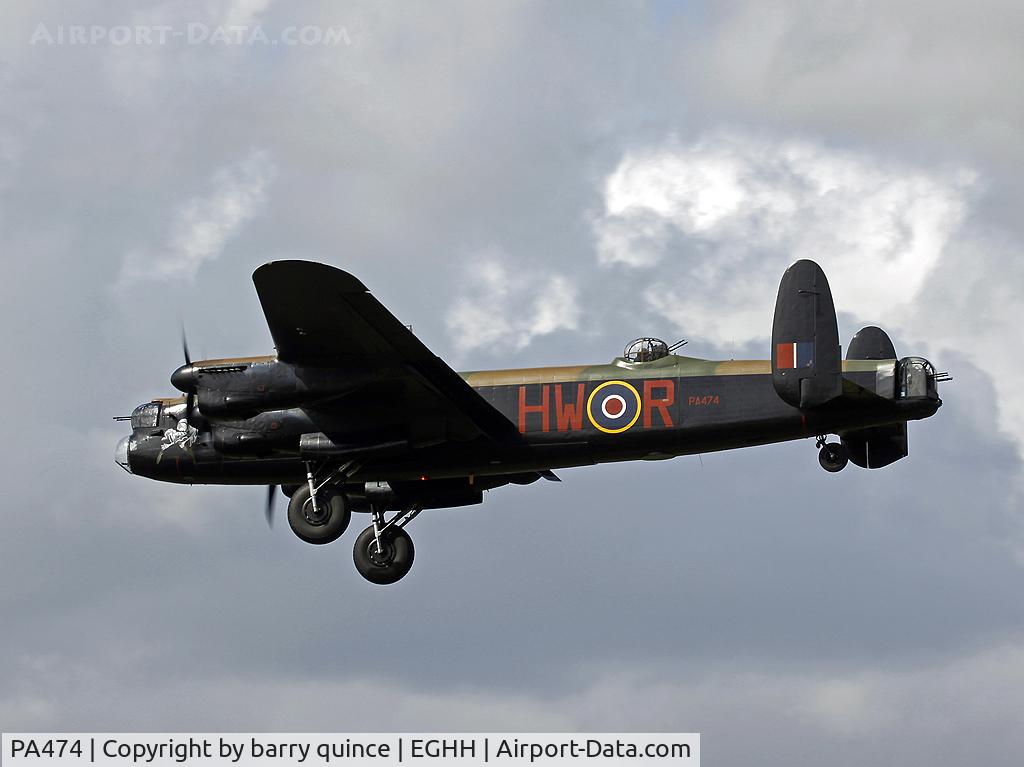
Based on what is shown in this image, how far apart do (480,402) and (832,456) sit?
19.5 feet

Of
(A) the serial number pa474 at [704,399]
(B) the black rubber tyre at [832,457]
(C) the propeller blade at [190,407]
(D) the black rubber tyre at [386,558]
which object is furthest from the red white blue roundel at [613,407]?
(C) the propeller blade at [190,407]

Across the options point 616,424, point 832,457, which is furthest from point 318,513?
point 832,457

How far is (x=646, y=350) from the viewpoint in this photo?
3309 centimetres

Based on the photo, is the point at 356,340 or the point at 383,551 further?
the point at 383,551

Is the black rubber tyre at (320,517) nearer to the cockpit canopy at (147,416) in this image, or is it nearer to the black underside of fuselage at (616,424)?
the black underside of fuselage at (616,424)

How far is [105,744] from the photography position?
31.6m

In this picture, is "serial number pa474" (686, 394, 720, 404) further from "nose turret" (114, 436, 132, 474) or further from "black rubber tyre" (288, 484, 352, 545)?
"nose turret" (114, 436, 132, 474)

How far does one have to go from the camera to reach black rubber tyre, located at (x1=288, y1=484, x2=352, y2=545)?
3369 cm

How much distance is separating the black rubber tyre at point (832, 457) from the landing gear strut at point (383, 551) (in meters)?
8.41

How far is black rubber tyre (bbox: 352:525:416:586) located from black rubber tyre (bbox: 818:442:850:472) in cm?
841

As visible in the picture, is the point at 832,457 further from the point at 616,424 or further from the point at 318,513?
the point at 318,513

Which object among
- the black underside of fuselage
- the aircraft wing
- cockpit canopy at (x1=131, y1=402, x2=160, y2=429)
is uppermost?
cockpit canopy at (x1=131, y1=402, x2=160, y2=429)

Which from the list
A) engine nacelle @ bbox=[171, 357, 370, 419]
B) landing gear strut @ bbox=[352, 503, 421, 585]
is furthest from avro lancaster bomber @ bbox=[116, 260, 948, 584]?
landing gear strut @ bbox=[352, 503, 421, 585]

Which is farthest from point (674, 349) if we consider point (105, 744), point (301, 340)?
point (105, 744)
